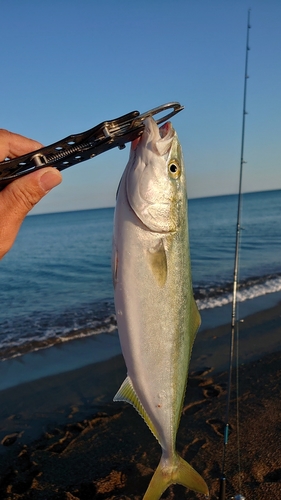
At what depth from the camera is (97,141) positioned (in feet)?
8.54

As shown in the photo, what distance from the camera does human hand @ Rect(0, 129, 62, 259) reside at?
2.86 metres

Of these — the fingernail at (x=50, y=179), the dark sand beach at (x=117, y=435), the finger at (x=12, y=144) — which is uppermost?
the finger at (x=12, y=144)

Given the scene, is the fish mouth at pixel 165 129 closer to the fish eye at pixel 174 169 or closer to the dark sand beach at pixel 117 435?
the fish eye at pixel 174 169

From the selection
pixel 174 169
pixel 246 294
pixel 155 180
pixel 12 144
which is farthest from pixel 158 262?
pixel 246 294

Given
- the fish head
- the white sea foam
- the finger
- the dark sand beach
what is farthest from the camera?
the white sea foam

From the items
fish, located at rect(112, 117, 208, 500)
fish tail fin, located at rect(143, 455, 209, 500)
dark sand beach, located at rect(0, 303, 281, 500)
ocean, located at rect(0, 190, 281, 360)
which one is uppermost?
fish, located at rect(112, 117, 208, 500)

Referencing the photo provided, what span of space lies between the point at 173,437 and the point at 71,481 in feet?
9.24

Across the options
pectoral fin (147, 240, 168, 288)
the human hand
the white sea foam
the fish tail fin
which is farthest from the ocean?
pectoral fin (147, 240, 168, 288)

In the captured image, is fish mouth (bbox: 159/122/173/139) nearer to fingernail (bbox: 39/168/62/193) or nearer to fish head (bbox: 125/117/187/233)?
fish head (bbox: 125/117/187/233)

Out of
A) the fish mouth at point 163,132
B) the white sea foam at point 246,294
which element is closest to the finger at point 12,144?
the fish mouth at point 163,132

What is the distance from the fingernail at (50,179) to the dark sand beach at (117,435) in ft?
12.5

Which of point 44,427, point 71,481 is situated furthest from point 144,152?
point 44,427

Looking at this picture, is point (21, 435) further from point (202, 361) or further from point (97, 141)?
point (97, 141)

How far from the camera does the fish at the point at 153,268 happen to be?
2.67m
